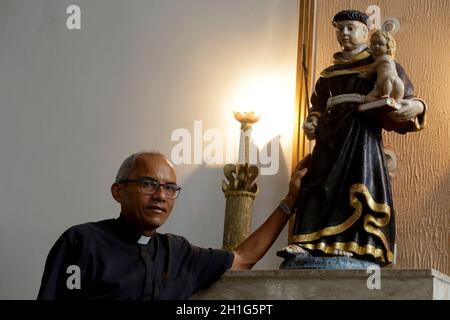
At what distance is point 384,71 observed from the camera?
97.6 inches

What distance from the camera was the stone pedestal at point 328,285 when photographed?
2182mm

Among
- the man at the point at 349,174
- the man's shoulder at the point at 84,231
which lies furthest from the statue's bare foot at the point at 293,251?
the man's shoulder at the point at 84,231

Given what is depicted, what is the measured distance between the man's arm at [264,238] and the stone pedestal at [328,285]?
124 mm

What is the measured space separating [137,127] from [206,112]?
232mm

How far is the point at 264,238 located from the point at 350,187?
A: 242 mm

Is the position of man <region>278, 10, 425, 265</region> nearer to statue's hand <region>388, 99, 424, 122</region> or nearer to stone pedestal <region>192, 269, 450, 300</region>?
statue's hand <region>388, 99, 424, 122</region>

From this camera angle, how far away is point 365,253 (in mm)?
2402

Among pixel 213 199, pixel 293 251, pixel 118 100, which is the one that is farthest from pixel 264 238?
pixel 118 100

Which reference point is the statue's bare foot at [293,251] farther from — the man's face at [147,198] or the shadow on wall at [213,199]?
the shadow on wall at [213,199]

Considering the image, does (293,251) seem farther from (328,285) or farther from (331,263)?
(328,285)

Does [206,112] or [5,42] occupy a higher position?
[5,42]

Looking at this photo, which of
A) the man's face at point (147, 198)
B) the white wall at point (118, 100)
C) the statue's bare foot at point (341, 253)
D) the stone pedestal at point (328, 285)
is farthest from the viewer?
the white wall at point (118, 100)

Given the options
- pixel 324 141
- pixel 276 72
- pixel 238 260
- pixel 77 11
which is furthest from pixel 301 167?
pixel 77 11
